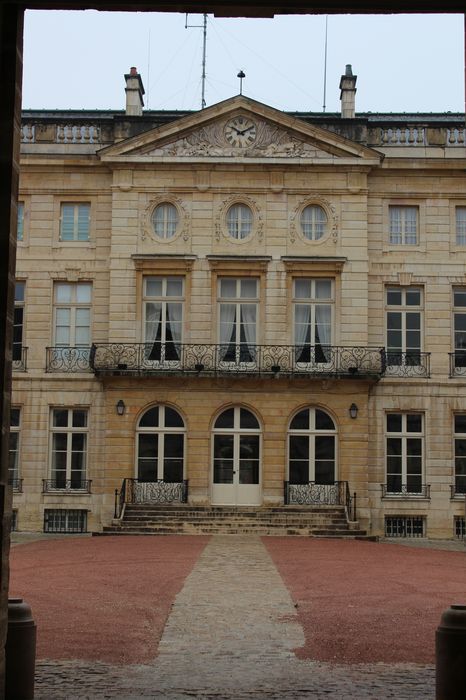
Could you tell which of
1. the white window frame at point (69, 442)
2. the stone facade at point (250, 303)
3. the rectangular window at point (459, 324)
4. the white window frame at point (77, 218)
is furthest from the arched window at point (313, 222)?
the white window frame at point (69, 442)

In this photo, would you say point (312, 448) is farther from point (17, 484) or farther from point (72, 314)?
point (17, 484)

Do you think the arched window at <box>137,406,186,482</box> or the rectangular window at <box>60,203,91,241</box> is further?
the rectangular window at <box>60,203,91,241</box>

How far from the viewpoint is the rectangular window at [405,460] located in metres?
28.5

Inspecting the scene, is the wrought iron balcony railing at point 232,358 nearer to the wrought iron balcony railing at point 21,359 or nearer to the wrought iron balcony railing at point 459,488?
the wrought iron balcony railing at point 21,359

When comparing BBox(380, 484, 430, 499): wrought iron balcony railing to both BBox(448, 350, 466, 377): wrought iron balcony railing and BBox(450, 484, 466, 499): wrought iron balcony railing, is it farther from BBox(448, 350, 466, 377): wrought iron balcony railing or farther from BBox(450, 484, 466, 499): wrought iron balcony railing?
BBox(448, 350, 466, 377): wrought iron balcony railing

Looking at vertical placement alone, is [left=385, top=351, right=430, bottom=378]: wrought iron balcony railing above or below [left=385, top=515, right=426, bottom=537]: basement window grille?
above

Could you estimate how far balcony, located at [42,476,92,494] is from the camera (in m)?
28.5

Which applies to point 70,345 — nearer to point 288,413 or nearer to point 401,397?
point 288,413

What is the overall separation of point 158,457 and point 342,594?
13.9 m

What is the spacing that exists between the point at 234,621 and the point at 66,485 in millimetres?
16902

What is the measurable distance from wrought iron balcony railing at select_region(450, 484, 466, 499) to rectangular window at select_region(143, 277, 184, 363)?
7.92 metres

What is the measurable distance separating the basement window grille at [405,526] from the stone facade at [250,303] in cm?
6

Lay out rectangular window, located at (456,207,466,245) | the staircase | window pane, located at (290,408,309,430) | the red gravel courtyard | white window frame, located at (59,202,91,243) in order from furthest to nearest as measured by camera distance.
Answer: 1. white window frame, located at (59,202,91,243)
2. rectangular window, located at (456,207,466,245)
3. window pane, located at (290,408,309,430)
4. the staircase
5. the red gravel courtyard

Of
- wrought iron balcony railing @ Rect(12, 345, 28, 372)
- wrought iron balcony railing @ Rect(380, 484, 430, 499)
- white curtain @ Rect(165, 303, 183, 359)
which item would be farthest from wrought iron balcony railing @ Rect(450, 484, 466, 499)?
wrought iron balcony railing @ Rect(12, 345, 28, 372)
